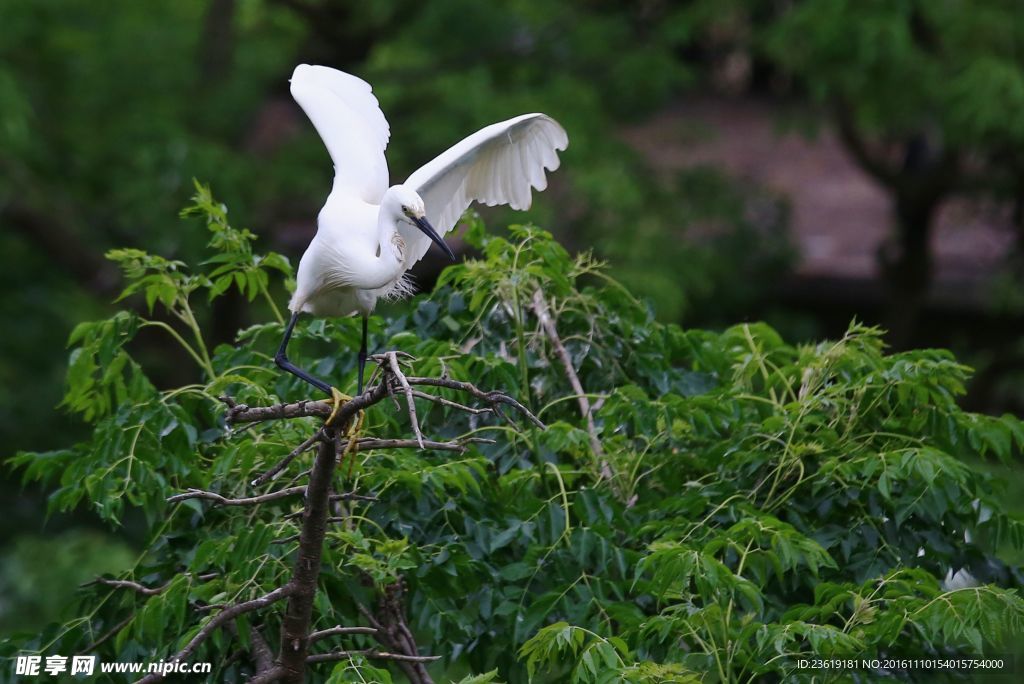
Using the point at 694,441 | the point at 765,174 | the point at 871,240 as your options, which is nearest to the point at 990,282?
the point at 871,240

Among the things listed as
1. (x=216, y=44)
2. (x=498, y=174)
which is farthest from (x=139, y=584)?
(x=216, y=44)

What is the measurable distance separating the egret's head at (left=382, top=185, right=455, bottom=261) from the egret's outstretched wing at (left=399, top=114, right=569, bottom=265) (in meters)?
0.21

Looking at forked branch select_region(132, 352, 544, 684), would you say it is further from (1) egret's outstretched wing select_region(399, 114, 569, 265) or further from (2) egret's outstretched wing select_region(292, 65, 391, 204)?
(1) egret's outstretched wing select_region(399, 114, 569, 265)

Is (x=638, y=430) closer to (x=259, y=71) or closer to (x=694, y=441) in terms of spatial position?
(x=694, y=441)

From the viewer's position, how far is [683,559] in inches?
102

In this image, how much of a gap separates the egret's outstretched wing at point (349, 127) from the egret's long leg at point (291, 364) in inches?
14.6

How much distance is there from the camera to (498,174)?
363 centimetres

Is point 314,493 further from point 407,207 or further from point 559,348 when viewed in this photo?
point 559,348

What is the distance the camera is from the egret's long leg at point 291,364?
10.2 ft

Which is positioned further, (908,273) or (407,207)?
(908,273)

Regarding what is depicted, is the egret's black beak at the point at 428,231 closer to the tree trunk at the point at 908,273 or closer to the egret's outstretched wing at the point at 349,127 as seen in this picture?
the egret's outstretched wing at the point at 349,127

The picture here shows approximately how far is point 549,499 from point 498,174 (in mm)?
1019

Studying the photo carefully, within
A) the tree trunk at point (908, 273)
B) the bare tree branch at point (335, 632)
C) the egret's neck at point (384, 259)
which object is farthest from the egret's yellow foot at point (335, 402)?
the tree trunk at point (908, 273)

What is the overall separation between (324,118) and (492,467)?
3.32 ft
